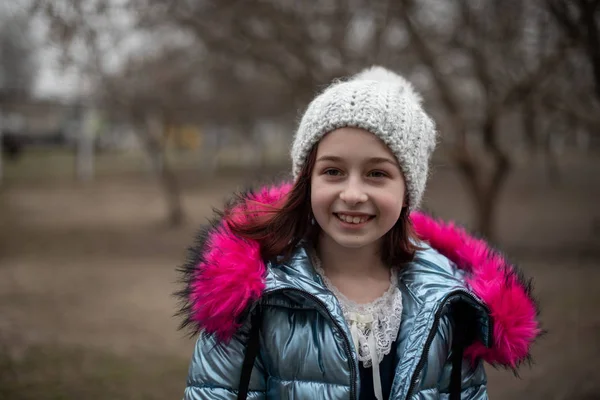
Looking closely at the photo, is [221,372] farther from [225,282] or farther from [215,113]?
[215,113]

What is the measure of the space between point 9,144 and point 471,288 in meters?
30.6

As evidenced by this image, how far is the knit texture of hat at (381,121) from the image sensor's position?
1.71 meters

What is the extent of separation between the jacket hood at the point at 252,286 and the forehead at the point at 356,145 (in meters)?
0.38

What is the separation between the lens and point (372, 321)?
1.77m

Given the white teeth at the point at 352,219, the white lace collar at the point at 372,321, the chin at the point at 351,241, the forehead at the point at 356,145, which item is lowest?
the white lace collar at the point at 372,321

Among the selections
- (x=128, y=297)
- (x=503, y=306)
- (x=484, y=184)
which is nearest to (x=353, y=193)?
(x=503, y=306)

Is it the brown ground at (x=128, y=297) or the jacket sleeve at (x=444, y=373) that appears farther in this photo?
the brown ground at (x=128, y=297)

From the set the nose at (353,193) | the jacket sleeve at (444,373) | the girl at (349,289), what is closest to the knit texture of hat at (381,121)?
the girl at (349,289)

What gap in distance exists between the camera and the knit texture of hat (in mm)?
1707

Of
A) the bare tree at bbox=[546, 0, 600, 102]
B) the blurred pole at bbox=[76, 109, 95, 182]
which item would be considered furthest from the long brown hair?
the blurred pole at bbox=[76, 109, 95, 182]

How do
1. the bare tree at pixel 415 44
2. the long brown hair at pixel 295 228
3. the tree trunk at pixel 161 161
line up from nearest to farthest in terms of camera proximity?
the long brown hair at pixel 295 228, the bare tree at pixel 415 44, the tree trunk at pixel 161 161

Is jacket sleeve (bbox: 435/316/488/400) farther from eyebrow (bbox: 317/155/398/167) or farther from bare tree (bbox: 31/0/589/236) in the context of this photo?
bare tree (bbox: 31/0/589/236)

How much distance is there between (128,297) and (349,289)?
19.4 ft

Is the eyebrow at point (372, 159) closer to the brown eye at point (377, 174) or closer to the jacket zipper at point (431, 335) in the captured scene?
the brown eye at point (377, 174)
